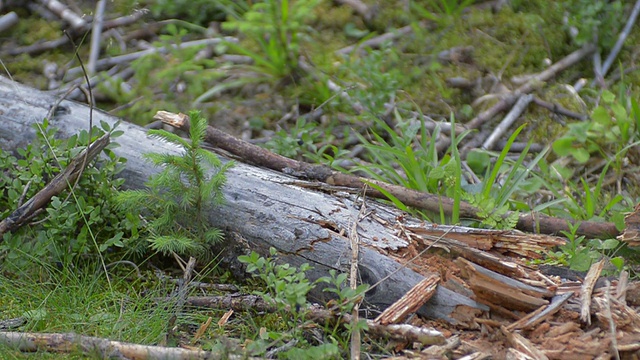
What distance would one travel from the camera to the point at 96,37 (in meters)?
5.14

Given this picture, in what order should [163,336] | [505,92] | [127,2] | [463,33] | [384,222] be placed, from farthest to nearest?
[127,2], [463,33], [505,92], [384,222], [163,336]

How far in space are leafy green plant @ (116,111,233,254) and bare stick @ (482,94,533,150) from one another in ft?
6.34

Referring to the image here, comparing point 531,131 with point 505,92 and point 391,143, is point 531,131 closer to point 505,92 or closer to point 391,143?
point 505,92

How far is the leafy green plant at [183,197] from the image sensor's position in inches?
108

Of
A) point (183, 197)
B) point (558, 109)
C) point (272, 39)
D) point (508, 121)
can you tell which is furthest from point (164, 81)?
point (558, 109)

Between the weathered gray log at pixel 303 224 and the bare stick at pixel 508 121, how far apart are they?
1460 millimetres

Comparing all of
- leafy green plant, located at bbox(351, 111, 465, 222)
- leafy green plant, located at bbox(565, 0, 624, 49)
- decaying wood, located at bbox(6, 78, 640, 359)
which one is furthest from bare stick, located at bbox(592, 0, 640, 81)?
decaying wood, located at bbox(6, 78, 640, 359)

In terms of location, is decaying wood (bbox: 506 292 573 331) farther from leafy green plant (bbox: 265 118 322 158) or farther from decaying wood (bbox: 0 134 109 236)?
decaying wood (bbox: 0 134 109 236)

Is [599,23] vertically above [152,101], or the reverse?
[599,23]

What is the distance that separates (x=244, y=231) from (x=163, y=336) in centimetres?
59

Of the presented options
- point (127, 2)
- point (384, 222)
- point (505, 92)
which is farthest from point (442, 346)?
point (127, 2)

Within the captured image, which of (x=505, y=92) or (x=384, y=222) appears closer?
(x=384, y=222)

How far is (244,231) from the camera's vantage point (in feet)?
9.53

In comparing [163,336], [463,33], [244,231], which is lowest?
[163,336]
